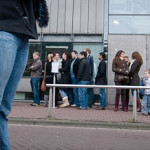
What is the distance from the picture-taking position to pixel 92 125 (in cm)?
646

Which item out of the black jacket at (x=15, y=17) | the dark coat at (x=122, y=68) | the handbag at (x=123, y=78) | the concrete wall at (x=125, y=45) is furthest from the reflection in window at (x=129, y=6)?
the black jacket at (x=15, y=17)

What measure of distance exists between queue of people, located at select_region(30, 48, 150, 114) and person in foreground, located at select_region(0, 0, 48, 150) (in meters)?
6.65

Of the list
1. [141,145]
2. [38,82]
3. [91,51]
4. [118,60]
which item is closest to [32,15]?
[141,145]

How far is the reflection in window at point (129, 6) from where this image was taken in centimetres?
1103

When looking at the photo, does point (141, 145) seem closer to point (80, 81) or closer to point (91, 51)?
point (80, 81)

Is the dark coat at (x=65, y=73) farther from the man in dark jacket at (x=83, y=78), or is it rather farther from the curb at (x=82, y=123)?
the curb at (x=82, y=123)

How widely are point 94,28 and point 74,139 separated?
7.15 metres

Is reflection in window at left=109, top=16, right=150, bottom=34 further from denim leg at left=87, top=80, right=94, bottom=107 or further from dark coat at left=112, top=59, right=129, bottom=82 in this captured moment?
denim leg at left=87, top=80, right=94, bottom=107

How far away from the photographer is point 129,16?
1109cm

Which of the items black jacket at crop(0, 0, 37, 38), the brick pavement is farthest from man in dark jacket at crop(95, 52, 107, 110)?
black jacket at crop(0, 0, 37, 38)

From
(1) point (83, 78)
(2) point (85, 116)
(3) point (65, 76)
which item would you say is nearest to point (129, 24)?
(1) point (83, 78)

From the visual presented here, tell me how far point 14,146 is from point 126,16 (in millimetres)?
8403

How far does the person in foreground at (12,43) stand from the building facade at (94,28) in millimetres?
8752

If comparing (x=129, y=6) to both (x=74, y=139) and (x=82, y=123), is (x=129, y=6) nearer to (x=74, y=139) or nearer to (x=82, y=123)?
(x=82, y=123)
